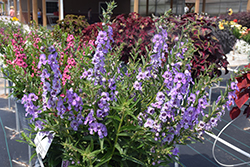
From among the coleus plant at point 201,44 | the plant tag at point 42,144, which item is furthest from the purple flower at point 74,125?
the coleus plant at point 201,44

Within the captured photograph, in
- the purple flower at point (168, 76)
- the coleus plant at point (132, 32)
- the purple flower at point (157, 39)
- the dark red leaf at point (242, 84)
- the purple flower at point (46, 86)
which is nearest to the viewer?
the purple flower at point (46, 86)

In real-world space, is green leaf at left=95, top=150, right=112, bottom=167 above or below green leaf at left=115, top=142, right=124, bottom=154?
below

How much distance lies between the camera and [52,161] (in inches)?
45.5

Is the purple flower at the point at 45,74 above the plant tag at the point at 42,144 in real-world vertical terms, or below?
above

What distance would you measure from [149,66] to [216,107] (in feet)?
1.28

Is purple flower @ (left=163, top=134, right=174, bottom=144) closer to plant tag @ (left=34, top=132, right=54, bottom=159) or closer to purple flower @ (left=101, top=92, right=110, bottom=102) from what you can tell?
purple flower @ (left=101, top=92, right=110, bottom=102)

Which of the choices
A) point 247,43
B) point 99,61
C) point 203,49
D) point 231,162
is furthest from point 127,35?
point 247,43

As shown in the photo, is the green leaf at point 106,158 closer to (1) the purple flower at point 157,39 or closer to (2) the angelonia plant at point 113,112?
(2) the angelonia plant at point 113,112

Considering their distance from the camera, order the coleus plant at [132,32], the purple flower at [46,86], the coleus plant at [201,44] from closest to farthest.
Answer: the purple flower at [46,86], the coleus plant at [201,44], the coleus plant at [132,32]

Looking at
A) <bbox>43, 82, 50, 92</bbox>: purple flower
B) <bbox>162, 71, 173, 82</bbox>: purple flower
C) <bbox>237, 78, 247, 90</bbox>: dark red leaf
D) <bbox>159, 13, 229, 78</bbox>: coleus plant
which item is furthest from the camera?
<bbox>159, 13, 229, 78</bbox>: coleus plant

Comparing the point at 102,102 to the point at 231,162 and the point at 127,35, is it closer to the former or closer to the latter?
the point at 231,162

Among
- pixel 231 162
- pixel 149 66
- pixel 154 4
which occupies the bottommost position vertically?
pixel 231 162

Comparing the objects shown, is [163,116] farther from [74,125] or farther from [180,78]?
[74,125]

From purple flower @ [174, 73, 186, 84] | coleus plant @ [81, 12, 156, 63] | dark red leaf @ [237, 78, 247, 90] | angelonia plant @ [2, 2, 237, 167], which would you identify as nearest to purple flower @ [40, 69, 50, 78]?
angelonia plant @ [2, 2, 237, 167]
